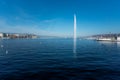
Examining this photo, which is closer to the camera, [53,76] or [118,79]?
[118,79]

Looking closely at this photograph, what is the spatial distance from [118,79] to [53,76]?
36.9 ft

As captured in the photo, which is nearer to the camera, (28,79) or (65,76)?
(28,79)

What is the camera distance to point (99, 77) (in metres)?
26.0

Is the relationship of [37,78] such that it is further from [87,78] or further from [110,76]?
[110,76]

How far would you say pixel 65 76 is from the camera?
2666 centimetres

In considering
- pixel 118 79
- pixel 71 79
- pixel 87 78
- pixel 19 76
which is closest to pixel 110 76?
pixel 118 79

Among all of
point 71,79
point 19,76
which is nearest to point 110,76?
point 71,79

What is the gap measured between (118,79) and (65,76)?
29.8 feet

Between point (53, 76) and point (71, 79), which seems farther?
point (53, 76)

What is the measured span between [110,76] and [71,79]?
745 centimetres

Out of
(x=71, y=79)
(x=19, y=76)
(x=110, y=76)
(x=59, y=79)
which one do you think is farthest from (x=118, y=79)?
(x=19, y=76)

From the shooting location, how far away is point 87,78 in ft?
83.5

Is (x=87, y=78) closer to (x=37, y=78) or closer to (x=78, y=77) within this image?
(x=78, y=77)

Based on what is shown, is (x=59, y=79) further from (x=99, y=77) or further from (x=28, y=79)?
(x=99, y=77)
